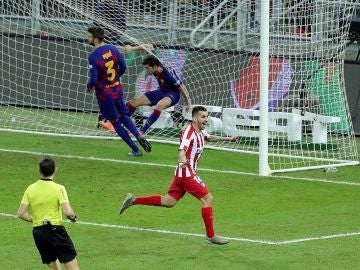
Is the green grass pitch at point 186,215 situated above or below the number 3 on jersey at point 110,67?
below

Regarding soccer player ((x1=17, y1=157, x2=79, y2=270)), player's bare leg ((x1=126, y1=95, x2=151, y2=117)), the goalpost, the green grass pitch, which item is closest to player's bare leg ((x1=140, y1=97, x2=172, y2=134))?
player's bare leg ((x1=126, y1=95, x2=151, y2=117))

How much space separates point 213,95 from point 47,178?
12737 millimetres

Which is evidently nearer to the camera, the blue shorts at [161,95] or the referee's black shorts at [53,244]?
the referee's black shorts at [53,244]

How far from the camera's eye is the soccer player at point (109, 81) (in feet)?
61.7

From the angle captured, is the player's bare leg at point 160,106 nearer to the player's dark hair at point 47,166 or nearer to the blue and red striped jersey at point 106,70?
the blue and red striped jersey at point 106,70

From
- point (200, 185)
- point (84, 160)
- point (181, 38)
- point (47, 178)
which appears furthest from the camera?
point (181, 38)

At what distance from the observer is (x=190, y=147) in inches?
518

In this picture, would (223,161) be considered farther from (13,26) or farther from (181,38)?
(13,26)

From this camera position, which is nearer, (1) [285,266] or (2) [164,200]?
(1) [285,266]

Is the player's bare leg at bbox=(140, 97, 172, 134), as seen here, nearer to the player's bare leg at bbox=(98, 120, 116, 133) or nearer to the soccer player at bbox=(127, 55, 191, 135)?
the soccer player at bbox=(127, 55, 191, 135)

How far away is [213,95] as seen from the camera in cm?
2281

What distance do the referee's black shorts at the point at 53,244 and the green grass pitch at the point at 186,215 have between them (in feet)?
4.33

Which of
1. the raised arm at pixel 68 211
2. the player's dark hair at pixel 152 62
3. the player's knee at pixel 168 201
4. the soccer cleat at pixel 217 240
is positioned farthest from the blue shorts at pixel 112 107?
the raised arm at pixel 68 211

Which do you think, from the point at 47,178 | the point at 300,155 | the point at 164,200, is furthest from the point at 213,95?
the point at 47,178
